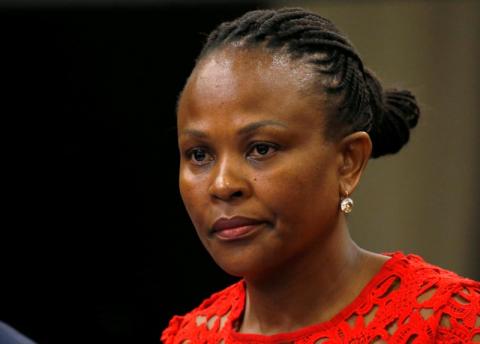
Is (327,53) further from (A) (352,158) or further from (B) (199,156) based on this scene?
(B) (199,156)

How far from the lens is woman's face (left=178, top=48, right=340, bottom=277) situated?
8.44 feet

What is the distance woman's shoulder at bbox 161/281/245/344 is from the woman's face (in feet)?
1.21

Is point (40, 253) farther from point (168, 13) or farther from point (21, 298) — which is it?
point (168, 13)

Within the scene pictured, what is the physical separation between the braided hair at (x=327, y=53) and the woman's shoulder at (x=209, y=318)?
0.56 m

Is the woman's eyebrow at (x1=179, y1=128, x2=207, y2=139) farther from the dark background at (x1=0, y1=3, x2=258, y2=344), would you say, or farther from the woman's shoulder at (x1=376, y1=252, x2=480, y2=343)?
the dark background at (x1=0, y1=3, x2=258, y2=344)

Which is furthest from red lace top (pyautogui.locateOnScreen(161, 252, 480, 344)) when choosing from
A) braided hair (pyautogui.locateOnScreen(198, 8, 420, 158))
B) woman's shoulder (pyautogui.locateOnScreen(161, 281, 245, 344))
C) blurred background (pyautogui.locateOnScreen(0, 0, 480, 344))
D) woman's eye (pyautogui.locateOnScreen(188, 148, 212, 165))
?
blurred background (pyautogui.locateOnScreen(0, 0, 480, 344))

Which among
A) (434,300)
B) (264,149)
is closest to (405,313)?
(434,300)

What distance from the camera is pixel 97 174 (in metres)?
5.25

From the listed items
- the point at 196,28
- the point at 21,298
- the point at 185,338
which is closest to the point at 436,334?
the point at 185,338

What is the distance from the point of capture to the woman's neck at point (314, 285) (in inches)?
107

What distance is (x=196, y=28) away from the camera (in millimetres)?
5113

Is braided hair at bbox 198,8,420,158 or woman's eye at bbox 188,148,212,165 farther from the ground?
braided hair at bbox 198,8,420,158

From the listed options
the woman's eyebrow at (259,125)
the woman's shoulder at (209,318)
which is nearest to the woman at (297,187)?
the woman's eyebrow at (259,125)

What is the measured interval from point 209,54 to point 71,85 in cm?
254
